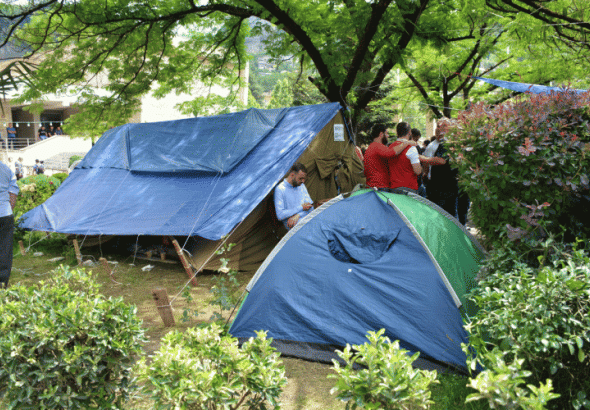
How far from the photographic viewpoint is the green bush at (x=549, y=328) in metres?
2.34

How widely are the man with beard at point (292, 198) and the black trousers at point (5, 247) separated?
114 inches

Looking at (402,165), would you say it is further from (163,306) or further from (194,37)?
(194,37)

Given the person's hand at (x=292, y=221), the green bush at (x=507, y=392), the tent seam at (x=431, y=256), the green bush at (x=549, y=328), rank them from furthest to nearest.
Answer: the person's hand at (x=292, y=221) < the tent seam at (x=431, y=256) < the green bush at (x=549, y=328) < the green bush at (x=507, y=392)

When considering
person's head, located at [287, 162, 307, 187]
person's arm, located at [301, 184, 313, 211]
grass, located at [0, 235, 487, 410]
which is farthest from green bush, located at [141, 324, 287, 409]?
person's head, located at [287, 162, 307, 187]

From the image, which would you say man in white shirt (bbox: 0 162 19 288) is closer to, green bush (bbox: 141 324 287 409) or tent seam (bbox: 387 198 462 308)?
green bush (bbox: 141 324 287 409)

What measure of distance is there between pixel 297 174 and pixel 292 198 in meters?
0.31

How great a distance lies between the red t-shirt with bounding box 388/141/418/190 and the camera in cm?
524

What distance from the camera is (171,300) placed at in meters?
5.20

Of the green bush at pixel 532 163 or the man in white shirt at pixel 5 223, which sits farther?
the man in white shirt at pixel 5 223

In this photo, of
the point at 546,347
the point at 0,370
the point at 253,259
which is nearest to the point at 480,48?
the point at 253,259

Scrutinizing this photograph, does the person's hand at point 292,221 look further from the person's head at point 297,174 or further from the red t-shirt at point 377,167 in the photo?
the red t-shirt at point 377,167

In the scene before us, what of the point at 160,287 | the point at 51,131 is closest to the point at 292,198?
the point at 160,287

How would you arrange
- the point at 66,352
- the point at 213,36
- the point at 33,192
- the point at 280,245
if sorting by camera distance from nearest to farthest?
the point at 66,352, the point at 280,245, the point at 213,36, the point at 33,192

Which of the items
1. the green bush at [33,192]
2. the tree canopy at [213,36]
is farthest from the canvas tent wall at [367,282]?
the green bush at [33,192]
